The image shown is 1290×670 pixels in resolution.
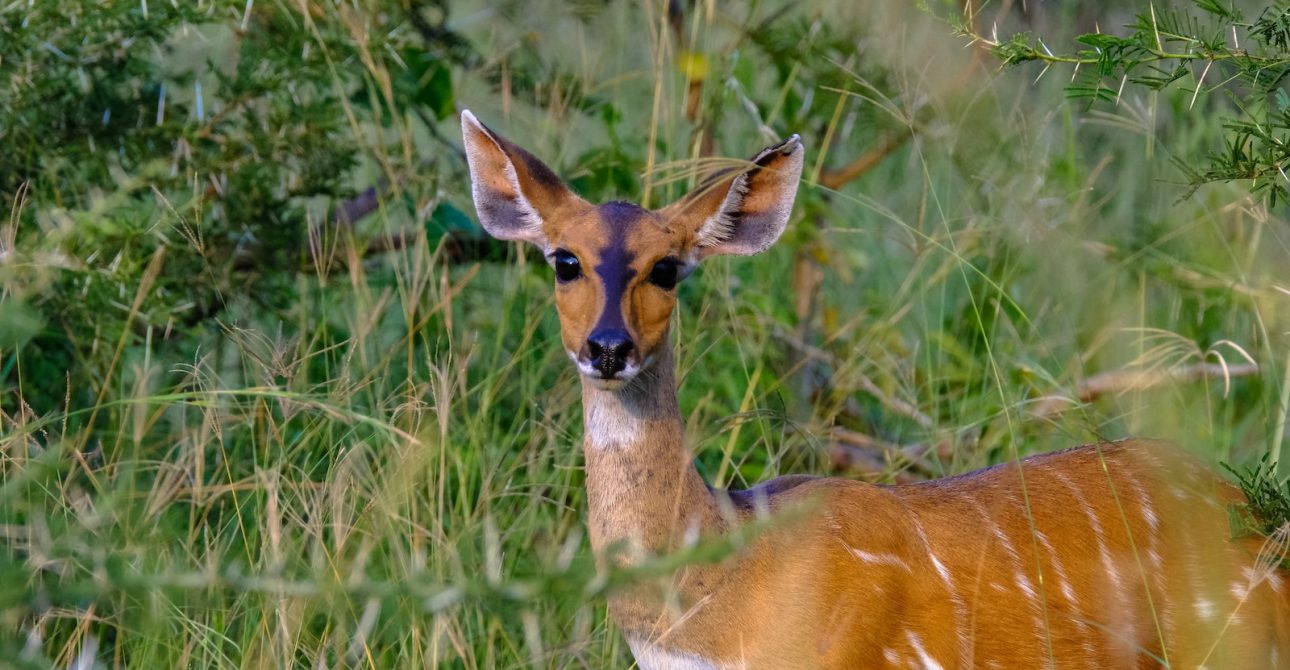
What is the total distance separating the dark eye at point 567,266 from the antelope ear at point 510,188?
0.20 m

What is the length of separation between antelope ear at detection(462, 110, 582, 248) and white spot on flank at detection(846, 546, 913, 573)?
1091 millimetres

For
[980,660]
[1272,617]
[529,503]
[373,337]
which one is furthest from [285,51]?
[1272,617]

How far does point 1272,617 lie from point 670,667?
4.83ft

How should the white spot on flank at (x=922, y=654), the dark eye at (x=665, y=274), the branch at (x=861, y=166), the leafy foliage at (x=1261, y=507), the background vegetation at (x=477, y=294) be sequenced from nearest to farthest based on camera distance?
the leafy foliage at (x=1261, y=507)
the white spot on flank at (x=922, y=654)
the dark eye at (x=665, y=274)
the background vegetation at (x=477, y=294)
the branch at (x=861, y=166)

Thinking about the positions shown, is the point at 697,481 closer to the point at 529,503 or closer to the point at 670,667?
the point at 670,667

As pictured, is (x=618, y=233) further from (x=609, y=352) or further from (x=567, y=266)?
(x=609, y=352)

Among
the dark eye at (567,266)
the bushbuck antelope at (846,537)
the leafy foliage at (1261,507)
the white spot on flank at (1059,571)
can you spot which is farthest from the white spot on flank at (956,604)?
the dark eye at (567,266)

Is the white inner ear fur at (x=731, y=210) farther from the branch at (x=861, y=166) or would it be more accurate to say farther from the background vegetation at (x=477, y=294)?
the branch at (x=861, y=166)

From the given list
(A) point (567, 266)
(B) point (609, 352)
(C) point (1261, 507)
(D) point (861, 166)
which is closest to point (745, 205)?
(A) point (567, 266)

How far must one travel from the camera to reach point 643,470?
3646 mm

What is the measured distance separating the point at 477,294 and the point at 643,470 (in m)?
2.30

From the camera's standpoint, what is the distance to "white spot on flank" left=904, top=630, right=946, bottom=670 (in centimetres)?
360

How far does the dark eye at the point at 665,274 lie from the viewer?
379 cm

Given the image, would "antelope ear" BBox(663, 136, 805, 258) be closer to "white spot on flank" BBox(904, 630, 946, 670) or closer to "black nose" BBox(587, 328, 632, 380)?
"black nose" BBox(587, 328, 632, 380)
